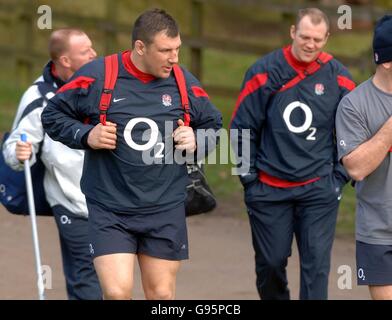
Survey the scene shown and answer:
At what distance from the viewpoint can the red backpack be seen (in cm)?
705

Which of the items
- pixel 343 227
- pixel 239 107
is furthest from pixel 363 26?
pixel 239 107

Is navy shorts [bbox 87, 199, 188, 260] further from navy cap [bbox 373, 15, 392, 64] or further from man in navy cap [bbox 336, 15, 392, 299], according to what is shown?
navy cap [bbox 373, 15, 392, 64]

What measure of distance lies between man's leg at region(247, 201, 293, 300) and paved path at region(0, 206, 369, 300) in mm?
793

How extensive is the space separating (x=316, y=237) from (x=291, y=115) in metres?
0.85

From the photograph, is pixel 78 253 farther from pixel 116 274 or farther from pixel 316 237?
pixel 316 237

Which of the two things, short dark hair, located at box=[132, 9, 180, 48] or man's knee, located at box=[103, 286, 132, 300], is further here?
short dark hair, located at box=[132, 9, 180, 48]

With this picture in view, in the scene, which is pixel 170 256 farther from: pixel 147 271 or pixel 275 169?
pixel 275 169

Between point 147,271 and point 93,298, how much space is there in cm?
134

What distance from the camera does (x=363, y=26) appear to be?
2412 centimetres

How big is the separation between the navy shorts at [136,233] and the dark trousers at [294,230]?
4.46 ft

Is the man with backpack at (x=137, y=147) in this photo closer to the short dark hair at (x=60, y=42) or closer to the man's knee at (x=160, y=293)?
the man's knee at (x=160, y=293)

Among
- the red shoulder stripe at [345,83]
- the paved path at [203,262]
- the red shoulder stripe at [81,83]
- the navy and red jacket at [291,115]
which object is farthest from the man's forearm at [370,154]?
the paved path at [203,262]

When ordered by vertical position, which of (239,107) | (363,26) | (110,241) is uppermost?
(363,26)

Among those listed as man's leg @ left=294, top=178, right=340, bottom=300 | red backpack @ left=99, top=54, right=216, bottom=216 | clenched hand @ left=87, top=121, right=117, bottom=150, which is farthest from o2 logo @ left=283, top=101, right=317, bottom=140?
clenched hand @ left=87, top=121, right=117, bottom=150
